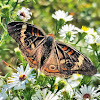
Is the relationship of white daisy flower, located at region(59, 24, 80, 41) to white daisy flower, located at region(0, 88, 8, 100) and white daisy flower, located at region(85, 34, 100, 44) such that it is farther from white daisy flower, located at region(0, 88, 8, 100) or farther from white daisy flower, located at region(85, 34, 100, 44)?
white daisy flower, located at region(0, 88, 8, 100)

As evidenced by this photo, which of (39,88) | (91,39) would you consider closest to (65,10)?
(91,39)

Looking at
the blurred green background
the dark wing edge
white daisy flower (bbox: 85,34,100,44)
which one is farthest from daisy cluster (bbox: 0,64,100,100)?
the blurred green background

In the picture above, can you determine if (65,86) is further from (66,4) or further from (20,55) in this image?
(66,4)

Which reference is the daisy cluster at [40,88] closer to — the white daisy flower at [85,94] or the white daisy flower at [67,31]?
the white daisy flower at [85,94]

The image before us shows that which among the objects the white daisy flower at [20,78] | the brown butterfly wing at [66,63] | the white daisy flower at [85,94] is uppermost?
the brown butterfly wing at [66,63]

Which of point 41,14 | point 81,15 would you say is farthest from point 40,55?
point 81,15

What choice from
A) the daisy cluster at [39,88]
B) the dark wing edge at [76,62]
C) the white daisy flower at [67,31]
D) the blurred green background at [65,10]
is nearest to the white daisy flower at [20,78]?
the daisy cluster at [39,88]
